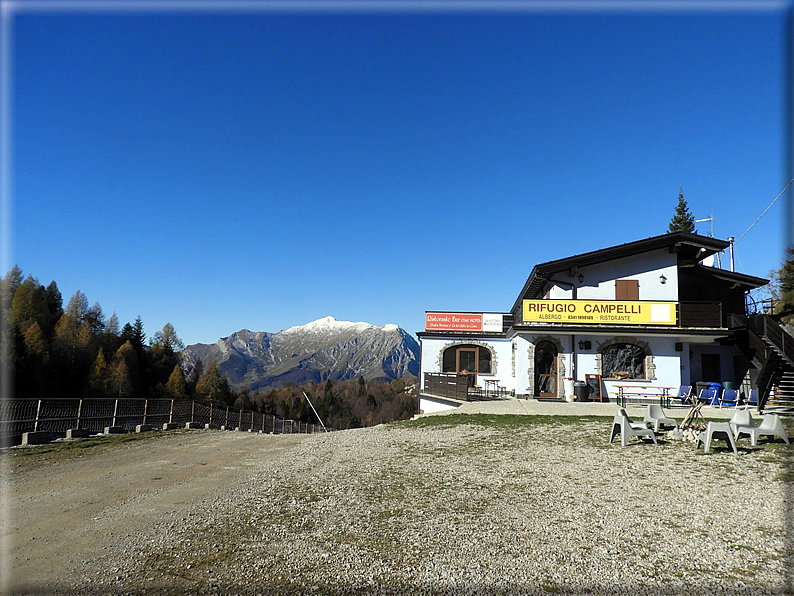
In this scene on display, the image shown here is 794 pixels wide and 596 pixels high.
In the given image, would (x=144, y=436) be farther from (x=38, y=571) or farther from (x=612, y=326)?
(x=612, y=326)

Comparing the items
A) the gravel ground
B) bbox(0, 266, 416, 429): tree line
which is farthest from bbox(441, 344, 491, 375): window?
bbox(0, 266, 416, 429): tree line

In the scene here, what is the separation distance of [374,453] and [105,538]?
20.4 ft

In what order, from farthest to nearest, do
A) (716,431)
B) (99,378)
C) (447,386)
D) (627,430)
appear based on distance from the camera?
(99,378), (447,386), (627,430), (716,431)

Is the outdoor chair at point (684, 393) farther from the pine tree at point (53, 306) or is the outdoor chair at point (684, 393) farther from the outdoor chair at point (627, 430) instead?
the pine tree at point (53, 306)

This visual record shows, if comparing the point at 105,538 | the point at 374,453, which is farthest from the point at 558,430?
the point at 105,538

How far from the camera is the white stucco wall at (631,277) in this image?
23.2m

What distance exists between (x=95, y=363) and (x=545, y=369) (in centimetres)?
7921

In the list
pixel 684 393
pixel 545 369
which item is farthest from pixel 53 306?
pixel 684 393

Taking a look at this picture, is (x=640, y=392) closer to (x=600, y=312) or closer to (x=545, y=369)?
(x=600, y=312)

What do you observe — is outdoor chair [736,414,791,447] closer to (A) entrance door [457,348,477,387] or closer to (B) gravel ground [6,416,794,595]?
(B) gravel ground [6,416,794,595]

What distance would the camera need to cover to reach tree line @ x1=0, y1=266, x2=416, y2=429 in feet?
210

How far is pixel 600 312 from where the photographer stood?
21703 millimetres

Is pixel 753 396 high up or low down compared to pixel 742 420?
up

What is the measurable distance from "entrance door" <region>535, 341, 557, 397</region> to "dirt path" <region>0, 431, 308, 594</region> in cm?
1453
